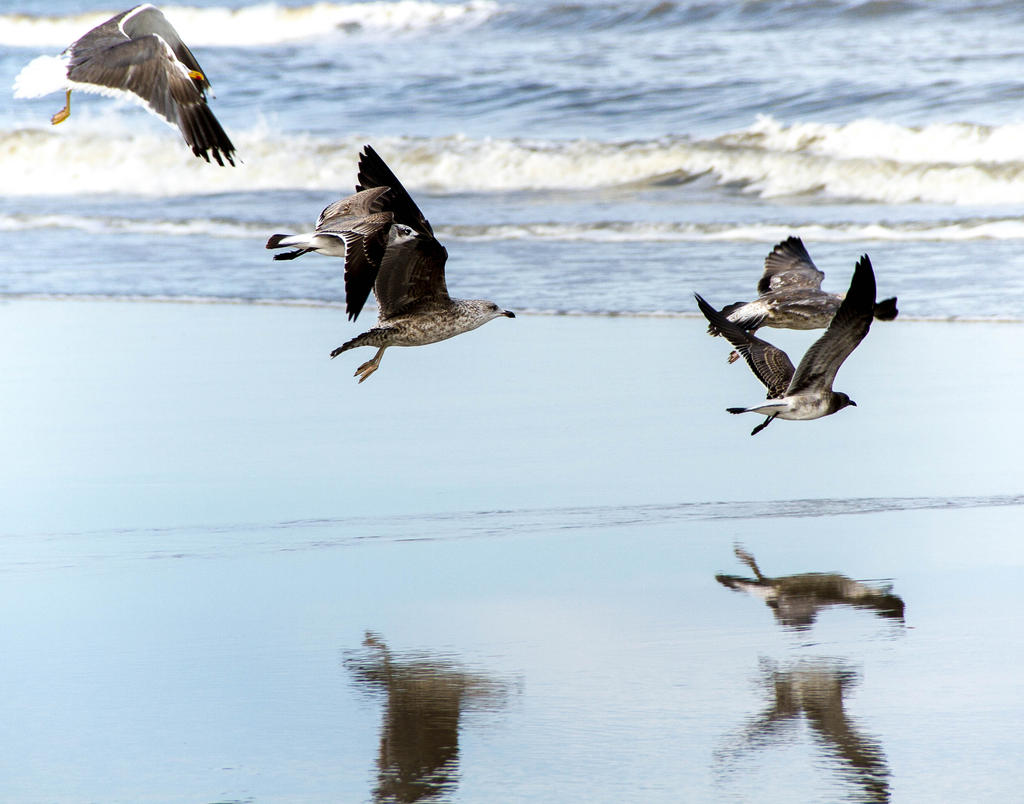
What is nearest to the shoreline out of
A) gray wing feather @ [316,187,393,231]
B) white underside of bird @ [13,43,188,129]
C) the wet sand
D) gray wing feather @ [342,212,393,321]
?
the wet sand

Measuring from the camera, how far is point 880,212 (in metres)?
14.6

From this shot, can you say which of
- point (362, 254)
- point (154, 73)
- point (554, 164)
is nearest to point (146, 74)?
point (154, 73)

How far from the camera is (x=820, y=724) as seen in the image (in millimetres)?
4090

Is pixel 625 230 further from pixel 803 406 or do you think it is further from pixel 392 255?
pixel 803 406

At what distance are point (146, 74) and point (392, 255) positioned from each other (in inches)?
52.2

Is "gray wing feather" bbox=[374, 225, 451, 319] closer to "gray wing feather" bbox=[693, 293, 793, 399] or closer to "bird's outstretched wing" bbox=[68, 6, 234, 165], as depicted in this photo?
"bird's outstretched wing" bbox=[68, 6, 234, 165]

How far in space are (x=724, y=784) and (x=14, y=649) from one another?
214 cm

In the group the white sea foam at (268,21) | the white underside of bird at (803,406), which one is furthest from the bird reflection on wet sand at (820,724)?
the white sea foam at (268,21)

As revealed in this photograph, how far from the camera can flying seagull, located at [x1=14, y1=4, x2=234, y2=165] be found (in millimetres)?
6645

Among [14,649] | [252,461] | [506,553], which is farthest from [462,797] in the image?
[252,461]

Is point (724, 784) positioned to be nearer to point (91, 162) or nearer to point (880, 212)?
point (880, 212)

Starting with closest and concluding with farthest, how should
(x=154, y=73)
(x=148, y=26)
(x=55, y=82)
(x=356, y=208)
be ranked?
(x=356, y=208) → (x=55, y=82) → (x=154, y=73) → (x=148, y=26)

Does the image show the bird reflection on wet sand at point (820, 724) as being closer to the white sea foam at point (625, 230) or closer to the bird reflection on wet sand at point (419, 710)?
the bird reflection on wet sand at point (419, 710)

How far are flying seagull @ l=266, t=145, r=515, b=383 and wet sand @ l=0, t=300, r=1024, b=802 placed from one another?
1.93 ft
